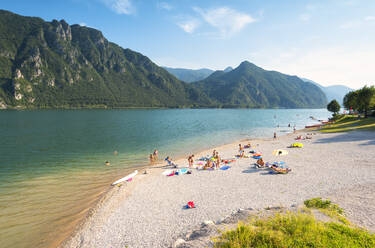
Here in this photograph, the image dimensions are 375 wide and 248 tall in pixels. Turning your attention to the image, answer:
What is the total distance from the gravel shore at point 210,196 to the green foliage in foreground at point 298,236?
295cm

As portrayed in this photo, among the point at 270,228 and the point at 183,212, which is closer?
the point at 270,228

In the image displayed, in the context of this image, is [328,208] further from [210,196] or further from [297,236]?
[210,196]

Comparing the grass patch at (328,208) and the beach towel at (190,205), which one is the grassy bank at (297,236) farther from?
the beach towel at (190,205)

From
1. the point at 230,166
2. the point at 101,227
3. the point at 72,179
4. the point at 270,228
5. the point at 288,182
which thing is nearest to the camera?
the point at 270,228

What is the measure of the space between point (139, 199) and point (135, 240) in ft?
20.0

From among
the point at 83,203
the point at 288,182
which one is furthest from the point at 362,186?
the point at 83,203

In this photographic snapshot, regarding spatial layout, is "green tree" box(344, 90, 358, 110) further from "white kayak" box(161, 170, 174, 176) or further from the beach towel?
the beach towel

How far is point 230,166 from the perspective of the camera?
2622 centimetres

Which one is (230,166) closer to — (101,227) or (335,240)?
(101,227)

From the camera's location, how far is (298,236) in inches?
275

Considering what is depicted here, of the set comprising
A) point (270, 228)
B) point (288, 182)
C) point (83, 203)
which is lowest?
point (83, 203)

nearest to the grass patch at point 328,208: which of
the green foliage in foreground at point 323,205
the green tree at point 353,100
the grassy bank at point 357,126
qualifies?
the green foliage in foreground at point 323,205

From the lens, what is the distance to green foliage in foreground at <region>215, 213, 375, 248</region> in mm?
6559

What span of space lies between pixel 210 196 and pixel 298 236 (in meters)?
9.85
